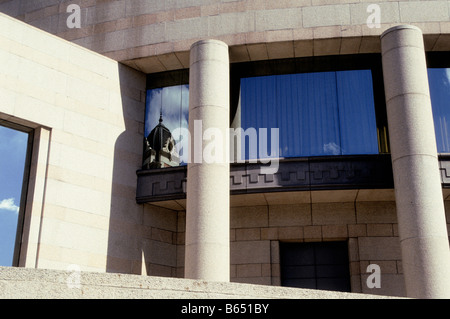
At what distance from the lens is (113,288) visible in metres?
9.07

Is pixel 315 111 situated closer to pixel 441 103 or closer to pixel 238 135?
pixel 238 135

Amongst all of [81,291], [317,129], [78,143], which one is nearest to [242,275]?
[317,129]

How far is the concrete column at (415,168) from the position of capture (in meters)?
16.9

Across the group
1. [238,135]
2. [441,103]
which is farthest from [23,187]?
[441,103]

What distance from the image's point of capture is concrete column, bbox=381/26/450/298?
665 inches

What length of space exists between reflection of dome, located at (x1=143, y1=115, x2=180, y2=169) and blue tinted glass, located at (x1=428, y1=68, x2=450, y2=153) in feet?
32.3

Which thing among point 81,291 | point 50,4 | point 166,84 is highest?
point 50,4

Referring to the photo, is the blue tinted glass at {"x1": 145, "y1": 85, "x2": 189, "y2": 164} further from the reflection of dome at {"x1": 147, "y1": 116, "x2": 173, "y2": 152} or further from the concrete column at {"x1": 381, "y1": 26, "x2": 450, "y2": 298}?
the concrete column at {"x1": 381, "y1": 26, "x2": 450, "y2": 298}

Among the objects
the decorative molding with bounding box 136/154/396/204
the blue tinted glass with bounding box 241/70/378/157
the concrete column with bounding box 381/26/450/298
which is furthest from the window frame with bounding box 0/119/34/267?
the concrete column with bounding box 381/26/450/298

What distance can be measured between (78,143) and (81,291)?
12375mm

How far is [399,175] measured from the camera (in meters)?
18.2

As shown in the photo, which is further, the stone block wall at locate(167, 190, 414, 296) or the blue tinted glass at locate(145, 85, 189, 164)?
the blue tinted glass at locate(145, 85, 189, 164)

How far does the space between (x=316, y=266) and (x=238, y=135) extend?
228 inches

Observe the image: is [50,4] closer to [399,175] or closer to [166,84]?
[166,84]
